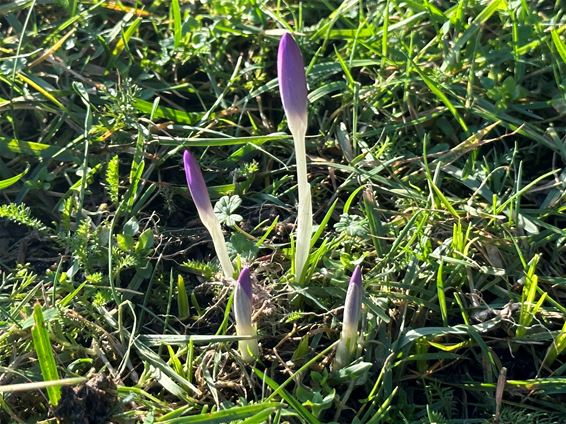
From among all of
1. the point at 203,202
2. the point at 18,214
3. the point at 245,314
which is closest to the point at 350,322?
the point at 245,314

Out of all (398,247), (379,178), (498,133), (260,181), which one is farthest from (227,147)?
(498,133)

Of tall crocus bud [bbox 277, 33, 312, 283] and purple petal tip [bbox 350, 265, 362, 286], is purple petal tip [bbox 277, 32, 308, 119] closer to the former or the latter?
tall crocus bud [bbox 277, 33, 312, 283]

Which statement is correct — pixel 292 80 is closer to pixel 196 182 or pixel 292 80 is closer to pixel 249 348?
pixel 196 182

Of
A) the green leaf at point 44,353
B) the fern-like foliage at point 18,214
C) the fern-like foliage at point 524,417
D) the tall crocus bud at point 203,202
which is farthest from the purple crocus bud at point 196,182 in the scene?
the fern-like foliage at point 524,417

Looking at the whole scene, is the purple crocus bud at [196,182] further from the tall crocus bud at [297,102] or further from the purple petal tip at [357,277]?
the purple petal tip at [357,277]

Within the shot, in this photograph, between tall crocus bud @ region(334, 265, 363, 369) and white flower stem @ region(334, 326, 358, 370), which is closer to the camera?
tall crocus bud @ region(334, 265, 363, 369)

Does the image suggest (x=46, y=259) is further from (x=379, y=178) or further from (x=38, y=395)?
(x=379, y=178)

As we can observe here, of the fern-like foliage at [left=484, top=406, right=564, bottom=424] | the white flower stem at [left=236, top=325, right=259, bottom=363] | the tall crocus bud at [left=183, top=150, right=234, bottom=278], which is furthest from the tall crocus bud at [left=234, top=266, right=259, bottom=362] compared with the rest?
the fern-like foliage at [left=484, top=406, right=564, bottom=424]
